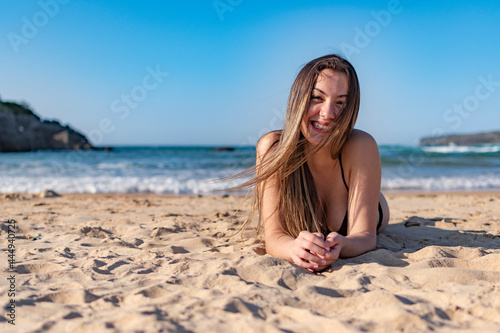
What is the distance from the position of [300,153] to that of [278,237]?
1.92 ft

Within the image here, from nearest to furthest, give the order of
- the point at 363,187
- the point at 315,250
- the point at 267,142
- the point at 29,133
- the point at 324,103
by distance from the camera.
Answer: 1. the point at 315,250
2. the point at 324,103
3. the point at 363,187
4. the point at 267,142
5. the point at 29,133

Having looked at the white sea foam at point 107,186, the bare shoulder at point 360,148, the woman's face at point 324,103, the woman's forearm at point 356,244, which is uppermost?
the woman's face at point 324,103

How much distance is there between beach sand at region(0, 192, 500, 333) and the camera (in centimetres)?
133

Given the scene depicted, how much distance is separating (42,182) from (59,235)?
657 centimetres

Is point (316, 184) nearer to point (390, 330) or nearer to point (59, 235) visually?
point (390, 330)

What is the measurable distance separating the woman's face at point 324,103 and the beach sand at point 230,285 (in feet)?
2.82

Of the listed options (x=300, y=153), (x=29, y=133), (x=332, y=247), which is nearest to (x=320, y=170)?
(x=300, y=153)

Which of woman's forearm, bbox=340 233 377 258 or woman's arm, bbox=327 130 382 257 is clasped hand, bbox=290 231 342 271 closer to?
woman's forearm, bbox=340 233 377 258

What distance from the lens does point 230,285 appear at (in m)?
1.79

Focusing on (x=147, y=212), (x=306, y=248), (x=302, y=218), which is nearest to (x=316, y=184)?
(x=302, y=218)

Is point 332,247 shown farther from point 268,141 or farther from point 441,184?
point 441,184

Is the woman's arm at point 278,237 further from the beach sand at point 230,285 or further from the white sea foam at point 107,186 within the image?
the white sea foam at point 107,186

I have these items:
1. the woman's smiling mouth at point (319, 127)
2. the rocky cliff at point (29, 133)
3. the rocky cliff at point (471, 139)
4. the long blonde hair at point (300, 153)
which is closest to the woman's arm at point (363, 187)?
the long blonde hair at point (300, 153)

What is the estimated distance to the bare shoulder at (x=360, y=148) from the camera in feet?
7.93
